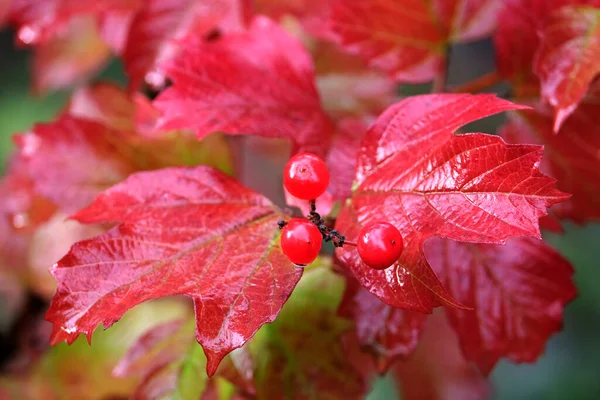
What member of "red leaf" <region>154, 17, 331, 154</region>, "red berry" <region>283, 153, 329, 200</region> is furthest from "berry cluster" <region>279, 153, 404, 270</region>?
"red leaf" <region>154, 17, 331, 154</region>

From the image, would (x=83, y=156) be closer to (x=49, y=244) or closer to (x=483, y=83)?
(x=49, y=244)

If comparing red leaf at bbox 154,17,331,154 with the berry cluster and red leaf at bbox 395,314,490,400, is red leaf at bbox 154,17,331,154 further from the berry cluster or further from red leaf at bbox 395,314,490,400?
red leaf at bbox 395,314,490,400

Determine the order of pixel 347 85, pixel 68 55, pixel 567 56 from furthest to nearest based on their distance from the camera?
pixel 68 55, pixel 347 85, pixel 567 56

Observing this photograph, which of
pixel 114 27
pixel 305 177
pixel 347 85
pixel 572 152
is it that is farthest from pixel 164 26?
pixel 572 152

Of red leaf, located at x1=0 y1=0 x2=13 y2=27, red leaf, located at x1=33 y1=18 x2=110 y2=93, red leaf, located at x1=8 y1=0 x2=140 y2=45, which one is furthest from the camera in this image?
red leaf, located at x1=33 y1=18 x2=110 y2=93

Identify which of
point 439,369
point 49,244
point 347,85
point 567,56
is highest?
point 567,56
